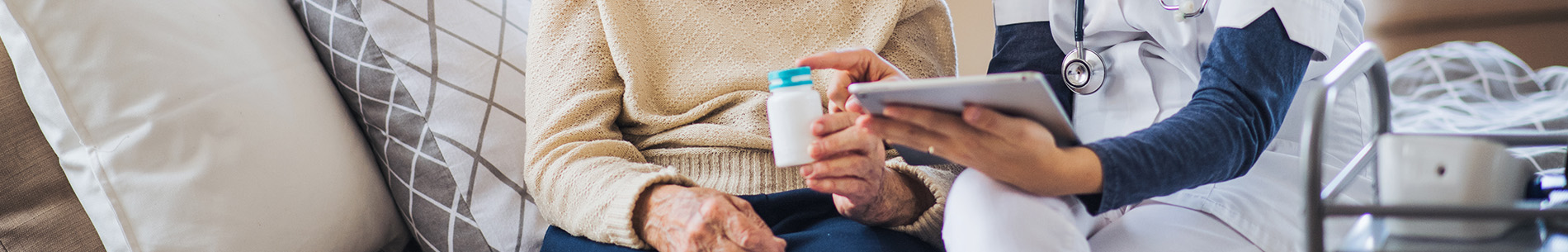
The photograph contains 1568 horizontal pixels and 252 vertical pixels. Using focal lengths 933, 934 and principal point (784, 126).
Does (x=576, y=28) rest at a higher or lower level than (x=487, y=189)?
higher

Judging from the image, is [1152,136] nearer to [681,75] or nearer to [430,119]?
[681,75]

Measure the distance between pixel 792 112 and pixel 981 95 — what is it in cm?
22

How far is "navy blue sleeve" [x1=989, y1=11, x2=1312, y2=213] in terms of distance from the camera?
2.20 feet

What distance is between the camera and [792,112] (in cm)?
77

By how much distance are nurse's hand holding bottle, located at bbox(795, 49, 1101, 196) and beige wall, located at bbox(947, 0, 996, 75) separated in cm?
142

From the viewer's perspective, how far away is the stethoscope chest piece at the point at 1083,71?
97 centimetres

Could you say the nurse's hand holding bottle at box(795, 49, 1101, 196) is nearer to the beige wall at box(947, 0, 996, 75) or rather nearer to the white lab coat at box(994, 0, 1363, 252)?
the white lab coat at box(994, 0, 1363, 252)

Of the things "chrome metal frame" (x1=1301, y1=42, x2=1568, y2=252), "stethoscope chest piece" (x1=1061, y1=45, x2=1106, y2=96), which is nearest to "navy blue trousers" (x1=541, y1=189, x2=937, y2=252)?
"stethoscope chest piece" (x1=1061, y1=45, x2=1106, y2=96)

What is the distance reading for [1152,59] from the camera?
0.97 metres

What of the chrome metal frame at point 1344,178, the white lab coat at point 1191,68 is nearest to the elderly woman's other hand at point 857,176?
the white lab coat at point 1191,68

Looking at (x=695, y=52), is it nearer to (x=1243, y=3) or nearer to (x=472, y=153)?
(x=472, y=153)

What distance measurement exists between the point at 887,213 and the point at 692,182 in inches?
8.0

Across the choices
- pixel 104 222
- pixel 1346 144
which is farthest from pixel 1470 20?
pixel 104 222

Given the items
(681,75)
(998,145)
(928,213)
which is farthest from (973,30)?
(998,145)
